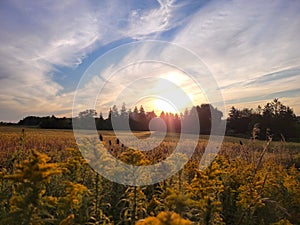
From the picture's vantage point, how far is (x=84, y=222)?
4.35 m

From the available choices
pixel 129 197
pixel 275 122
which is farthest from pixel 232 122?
pixel 129 197

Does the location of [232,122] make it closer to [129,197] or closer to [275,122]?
[275,122]

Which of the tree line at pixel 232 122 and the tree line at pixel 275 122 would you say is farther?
the tree line at pixel 275 122

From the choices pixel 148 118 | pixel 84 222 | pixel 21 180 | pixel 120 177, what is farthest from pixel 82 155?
pixel 148 118

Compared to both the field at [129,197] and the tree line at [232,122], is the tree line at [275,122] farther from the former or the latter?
the field at [129,197]

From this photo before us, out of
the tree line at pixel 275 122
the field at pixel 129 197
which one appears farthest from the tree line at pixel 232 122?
the field at pixel 129 197

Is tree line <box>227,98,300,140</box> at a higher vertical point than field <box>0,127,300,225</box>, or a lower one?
higher

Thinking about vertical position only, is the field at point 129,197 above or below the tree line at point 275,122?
below

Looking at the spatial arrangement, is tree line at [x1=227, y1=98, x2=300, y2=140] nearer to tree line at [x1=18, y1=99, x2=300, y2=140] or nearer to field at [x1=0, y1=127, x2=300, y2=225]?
tree line at [x1=18, y1=99, x2=300, y2=140]

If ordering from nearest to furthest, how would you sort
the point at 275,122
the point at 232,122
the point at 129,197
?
the point at 129,197 → the point at 275,122 → the point at 232,122

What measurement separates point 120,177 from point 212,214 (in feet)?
7.15

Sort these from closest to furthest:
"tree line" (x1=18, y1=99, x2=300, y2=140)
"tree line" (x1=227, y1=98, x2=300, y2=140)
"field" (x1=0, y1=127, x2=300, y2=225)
Answer: 1. "field" (x1=0, y1=127, x2=300, y2=225)
2. "tree line" (x1=18, y1=99, x2=300, y2=140)
3. "tree line" (x1=227, y1=98, x2=300, y2=140)

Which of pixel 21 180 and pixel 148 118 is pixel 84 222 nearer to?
pixel 21 180

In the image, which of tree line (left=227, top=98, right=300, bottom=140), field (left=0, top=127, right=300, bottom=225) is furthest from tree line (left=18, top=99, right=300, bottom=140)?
field (left=0, top=127, right=300, bottom=225)
